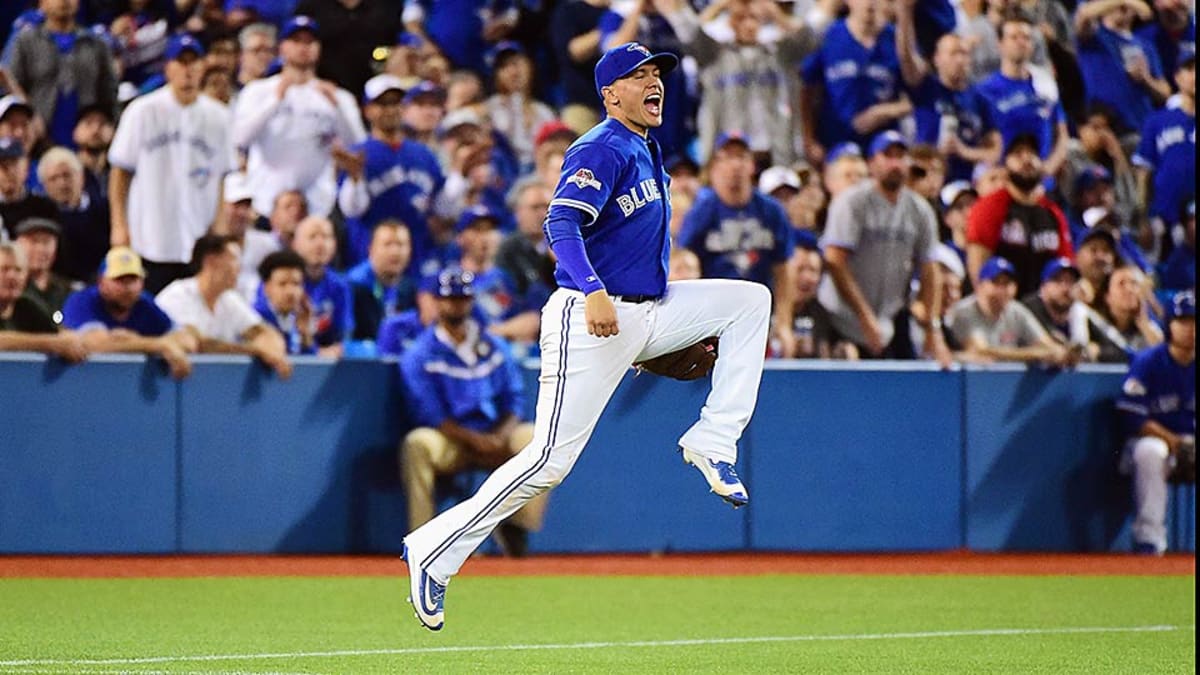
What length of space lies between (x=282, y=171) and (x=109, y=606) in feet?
17.1

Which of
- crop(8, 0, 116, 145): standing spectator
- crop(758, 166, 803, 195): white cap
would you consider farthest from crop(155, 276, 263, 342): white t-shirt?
crop(758, 166, 803, 195): white cap

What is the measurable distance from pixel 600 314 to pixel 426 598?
119 centimetres

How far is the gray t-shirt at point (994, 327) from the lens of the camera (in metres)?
14.2

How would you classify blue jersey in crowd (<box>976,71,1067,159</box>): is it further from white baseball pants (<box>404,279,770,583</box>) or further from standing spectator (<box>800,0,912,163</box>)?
white baseball pants (<box>404,279,770,583</box>)

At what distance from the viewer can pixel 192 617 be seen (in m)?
8.88

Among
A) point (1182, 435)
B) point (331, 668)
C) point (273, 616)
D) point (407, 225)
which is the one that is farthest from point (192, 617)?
point (1182, 435)

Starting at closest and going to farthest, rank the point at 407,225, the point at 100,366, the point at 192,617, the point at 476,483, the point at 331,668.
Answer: the point at 331,668 < the point at 192,617 < the point at 100,366 < the point at 476,483 < the point at 407,225

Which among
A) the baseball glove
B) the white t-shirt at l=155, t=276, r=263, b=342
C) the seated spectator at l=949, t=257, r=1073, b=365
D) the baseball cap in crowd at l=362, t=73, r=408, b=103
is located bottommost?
the seated spectator at l=949, t=257, r=1073, b=365

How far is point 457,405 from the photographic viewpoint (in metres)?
12.5

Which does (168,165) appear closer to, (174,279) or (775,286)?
(174,279)

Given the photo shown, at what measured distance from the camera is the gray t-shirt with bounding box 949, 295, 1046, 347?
1422 cm

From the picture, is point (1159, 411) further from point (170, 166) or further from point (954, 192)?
point (170, 166)

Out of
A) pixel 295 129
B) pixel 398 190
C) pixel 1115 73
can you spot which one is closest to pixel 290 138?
pixel 295 129

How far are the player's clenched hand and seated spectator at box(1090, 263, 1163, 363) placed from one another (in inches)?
349
